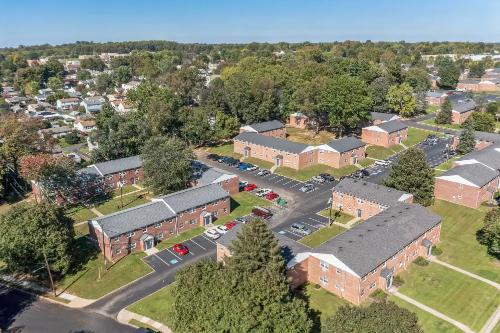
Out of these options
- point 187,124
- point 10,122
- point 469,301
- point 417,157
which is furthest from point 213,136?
point 469,301

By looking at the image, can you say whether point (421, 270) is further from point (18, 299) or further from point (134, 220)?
point (18, 299)

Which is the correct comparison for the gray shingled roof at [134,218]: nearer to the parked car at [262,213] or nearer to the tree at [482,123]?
the parked car at [262,213]

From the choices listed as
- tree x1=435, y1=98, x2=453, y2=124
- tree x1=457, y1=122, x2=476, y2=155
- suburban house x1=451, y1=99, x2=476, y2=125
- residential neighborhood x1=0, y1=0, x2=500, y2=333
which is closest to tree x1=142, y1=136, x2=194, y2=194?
residential neighborhood x1=0, y1=0, x2=500, y2=333

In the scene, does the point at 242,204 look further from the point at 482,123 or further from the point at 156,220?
the point at 482,123

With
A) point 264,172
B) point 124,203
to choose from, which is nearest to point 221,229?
point 124,203

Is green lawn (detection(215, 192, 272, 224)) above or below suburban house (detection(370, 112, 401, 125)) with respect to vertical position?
below

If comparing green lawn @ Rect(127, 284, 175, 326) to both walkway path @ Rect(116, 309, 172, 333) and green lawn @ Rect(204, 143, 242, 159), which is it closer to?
walkway path @ Rect(116, 309, 172, 333)
